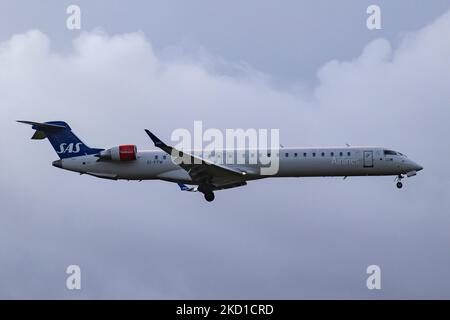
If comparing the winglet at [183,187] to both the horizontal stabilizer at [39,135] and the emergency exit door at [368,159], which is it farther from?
the emergency exit door at [368,159]

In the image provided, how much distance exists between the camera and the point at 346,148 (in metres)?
46.9

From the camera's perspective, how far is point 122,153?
48031 mm

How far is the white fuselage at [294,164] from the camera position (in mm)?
46562

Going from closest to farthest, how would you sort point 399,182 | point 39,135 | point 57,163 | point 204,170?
point 204,170 → point 399,182 → point 57,163 → point 39,135

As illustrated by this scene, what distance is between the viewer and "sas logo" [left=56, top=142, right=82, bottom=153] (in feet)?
164

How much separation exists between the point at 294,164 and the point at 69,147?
11.9 metres

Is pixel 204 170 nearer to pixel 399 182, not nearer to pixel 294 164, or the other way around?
pixel 294 164

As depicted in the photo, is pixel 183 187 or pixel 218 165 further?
pixel 183 187

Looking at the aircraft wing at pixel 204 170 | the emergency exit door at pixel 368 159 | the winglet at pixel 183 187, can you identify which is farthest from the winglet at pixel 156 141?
the emergency exit door at pixel 368 159

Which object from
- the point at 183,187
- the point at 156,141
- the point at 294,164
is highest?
the point at 156,141

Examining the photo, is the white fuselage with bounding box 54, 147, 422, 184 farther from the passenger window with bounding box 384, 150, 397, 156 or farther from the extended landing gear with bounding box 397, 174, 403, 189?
the extended landing gear with bounding box 397, 174, 403, 189

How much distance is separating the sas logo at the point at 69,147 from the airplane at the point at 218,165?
52mm

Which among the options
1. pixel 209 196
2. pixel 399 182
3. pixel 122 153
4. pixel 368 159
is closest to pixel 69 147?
pixel 122 153

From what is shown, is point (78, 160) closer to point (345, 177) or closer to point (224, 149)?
point (224, 149)
